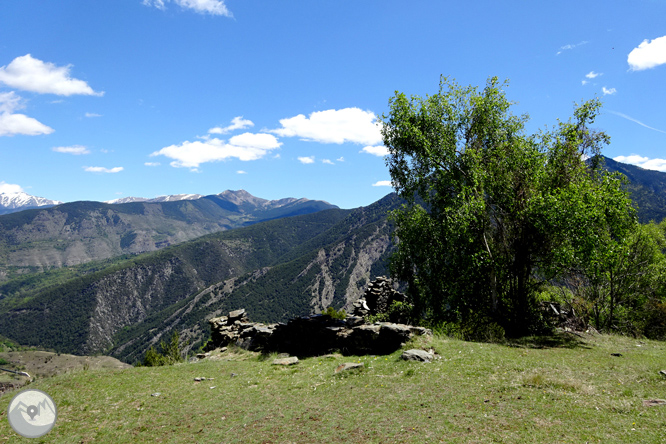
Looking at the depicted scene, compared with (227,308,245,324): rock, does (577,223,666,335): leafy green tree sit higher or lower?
higher

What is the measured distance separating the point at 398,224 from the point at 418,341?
12.1 m

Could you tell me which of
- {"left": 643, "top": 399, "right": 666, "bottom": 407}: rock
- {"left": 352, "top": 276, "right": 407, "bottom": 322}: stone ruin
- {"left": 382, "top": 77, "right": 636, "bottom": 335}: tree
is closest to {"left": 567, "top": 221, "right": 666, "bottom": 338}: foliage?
{"left": 382, "top": 77, "right": 636, "bottom": 335}: tree

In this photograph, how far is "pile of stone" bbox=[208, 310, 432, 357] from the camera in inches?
856

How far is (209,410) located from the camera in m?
14.9

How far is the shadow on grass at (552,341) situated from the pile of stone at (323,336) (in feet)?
19.4

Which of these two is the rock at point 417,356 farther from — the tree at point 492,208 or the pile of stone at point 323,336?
the tree at point 492,208

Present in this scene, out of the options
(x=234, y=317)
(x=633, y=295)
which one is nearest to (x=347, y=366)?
(x=234, y=317)

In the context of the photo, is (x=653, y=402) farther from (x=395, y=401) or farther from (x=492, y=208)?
(x=492, y=208)

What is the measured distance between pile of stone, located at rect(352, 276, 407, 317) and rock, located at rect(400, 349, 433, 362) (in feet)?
58.1

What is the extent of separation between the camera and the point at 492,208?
2583 centimetres

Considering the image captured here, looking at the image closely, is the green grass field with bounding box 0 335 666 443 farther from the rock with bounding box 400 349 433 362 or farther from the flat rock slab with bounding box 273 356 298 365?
the flat rock slab with bounding box 273 356 298 365

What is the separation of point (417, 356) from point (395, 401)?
5.10 metres

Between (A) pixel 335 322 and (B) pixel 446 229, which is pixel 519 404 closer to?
(B) pixel 446 229

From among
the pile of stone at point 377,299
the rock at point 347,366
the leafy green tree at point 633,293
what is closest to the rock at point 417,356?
the rock at point 347,366
